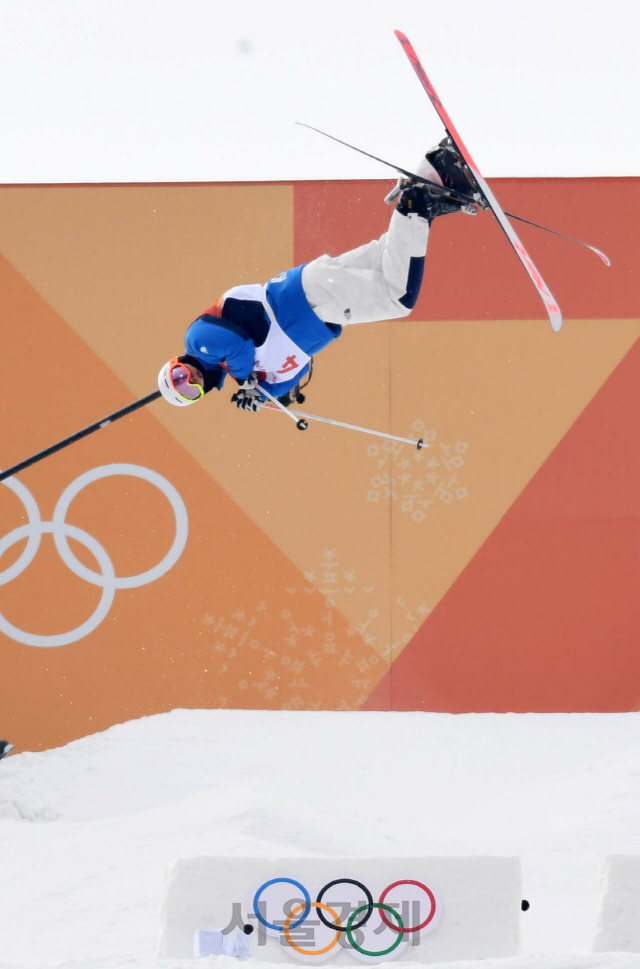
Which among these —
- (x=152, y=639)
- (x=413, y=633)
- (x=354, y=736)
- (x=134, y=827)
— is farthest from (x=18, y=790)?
(x=413, y=633)

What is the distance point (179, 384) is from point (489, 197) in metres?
1.00

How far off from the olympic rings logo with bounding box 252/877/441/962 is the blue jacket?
139 cm

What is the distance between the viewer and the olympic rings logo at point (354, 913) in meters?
2.39

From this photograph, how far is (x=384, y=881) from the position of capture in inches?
97.3

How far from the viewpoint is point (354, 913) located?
95.7 inches

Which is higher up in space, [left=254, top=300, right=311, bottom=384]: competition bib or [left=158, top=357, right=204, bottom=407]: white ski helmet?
[left=254, top=300, right=311, bottom=384]: competition bib

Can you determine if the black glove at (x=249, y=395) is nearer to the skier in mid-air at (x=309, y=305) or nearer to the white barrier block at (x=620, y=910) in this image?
the skier in mid-air at (x=309, y=305)

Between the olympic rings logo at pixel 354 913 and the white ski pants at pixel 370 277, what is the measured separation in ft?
4.75

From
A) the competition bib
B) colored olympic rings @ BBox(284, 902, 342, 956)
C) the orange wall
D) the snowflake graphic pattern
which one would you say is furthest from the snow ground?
the competition bib

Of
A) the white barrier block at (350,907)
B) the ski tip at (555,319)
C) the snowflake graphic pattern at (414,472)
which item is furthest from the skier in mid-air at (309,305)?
the snowflake graphic pattern at (414,472)

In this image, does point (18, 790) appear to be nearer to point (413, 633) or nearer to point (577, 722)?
point (413, 633)

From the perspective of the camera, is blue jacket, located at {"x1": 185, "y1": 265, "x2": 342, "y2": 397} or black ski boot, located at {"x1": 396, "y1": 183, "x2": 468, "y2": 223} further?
blue jacket, located at {"x1": 185, "y1": 265, "x2": 342, "y2": 397}

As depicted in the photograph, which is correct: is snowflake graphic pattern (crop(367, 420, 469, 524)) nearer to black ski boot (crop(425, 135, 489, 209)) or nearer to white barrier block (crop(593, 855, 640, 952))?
black ski boot (crop(425, 135, 489, 209))

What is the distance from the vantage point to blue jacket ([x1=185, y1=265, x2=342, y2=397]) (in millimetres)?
2898
